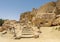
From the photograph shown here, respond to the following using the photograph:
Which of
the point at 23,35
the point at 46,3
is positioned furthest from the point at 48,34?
the point at 46,3

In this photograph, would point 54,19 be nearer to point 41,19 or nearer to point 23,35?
point 41,19

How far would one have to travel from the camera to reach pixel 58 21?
1855 centimetres

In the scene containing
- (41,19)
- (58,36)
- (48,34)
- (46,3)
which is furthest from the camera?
(46,3)

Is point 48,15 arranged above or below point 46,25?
above

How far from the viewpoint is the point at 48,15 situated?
64.1 feet

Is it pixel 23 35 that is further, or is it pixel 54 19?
pixel 54 19

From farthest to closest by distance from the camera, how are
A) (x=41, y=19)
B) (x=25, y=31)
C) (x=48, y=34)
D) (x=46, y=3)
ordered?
1. (x=46, y=3)
2. (x=41, y=19)
3. (x=25, y=31)
4. (x=48, y=34)

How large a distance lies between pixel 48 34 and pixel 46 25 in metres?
4.36

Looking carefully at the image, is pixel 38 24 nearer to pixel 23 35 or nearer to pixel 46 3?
pixel 23 35

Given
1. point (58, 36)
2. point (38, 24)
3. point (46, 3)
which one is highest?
point (46, 3)

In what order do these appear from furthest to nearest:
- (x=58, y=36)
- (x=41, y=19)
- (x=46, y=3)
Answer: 1. (x=46, y=3)
2. (x=41, y=19)
3. (x=58, y=36)

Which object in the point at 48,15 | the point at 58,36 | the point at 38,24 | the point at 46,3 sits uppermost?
the point at 46,3

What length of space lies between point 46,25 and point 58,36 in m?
5.36

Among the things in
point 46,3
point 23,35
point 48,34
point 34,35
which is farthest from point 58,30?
point 46,3
